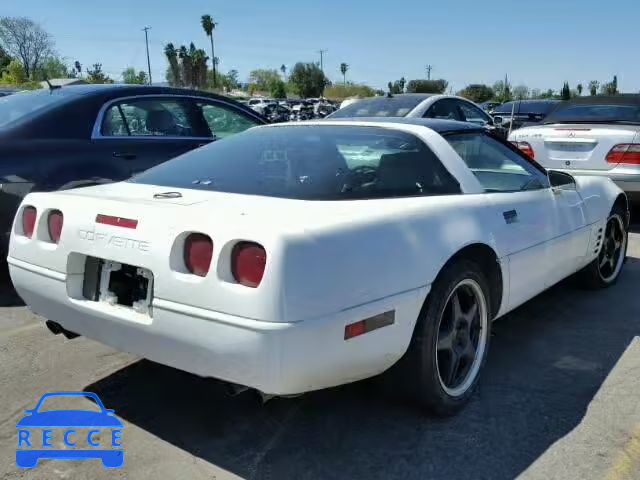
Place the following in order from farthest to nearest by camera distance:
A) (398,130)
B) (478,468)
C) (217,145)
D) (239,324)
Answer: (217,145) → (398,130) → (478,468) → (239,324)

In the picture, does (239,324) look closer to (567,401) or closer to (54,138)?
(567,401)

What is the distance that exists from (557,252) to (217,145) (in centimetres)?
206

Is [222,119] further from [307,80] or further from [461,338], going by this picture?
[307,80]

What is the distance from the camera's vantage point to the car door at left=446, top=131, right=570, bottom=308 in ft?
10.7

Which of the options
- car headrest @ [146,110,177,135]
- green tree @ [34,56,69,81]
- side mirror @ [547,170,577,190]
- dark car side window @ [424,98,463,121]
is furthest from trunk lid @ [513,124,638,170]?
green tree @ [34,56,69,81]

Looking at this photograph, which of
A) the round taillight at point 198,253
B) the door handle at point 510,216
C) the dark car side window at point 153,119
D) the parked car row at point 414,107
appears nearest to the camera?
the round taillight at point 198,253

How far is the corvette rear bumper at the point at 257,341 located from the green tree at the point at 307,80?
307ft

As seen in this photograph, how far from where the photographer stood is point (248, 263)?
2.20 m

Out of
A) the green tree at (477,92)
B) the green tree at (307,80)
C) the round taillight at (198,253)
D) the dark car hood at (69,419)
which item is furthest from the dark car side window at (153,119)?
the green tree at (307,80)

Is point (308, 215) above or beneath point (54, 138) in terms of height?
beneath

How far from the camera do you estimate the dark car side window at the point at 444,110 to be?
8202mm

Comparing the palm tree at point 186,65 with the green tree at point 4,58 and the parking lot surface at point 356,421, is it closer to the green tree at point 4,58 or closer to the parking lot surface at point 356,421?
the green tree at point 4,58

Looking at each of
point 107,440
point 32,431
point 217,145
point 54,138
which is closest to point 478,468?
point 107,440

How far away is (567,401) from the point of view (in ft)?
10.1
